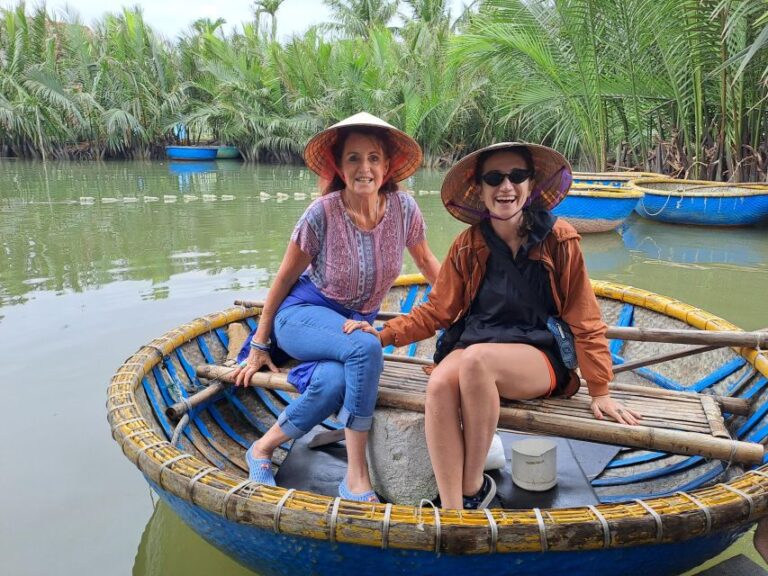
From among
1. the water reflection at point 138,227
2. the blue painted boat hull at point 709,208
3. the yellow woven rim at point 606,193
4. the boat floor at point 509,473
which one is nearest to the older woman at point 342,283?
the boat floor at point 509,473

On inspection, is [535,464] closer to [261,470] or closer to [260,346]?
[261,470]

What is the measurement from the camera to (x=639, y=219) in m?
8.78

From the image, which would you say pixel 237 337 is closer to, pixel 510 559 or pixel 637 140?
pixel 510 559

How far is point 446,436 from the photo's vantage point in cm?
173

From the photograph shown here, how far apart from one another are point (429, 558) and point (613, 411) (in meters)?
0.79

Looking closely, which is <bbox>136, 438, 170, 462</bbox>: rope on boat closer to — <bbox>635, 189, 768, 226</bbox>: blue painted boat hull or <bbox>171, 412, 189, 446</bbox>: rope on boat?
<bbox>171, 412, 189, 446</bbox>: rope on boat

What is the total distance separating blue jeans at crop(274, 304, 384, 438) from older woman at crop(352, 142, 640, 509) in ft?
0.43

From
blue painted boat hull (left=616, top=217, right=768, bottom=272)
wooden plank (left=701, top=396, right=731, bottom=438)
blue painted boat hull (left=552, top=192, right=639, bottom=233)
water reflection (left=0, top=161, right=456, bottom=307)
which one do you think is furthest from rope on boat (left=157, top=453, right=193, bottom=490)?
blue painted boat hull (left=552, top=192, right=639, bottom=233)

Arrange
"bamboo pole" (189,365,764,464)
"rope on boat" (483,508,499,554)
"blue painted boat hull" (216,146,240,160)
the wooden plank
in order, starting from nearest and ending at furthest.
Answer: "rope on boat" (483,508,499,554) < "bamboo pole" (189,365,764,464) < the wooden plank < "blue painted boat hull" (216,146,240,160)

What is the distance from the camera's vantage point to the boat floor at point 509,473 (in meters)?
1.95

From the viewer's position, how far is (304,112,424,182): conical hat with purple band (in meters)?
2.08

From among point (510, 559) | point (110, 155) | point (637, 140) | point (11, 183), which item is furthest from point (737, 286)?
point (110, 155)

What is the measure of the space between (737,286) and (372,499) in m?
4.41

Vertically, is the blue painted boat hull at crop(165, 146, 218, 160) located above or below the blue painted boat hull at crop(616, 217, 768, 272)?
above
